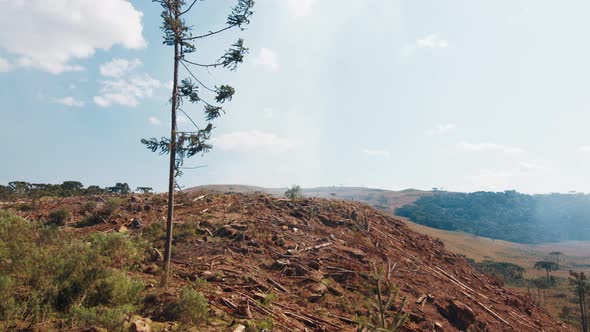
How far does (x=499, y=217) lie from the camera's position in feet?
572

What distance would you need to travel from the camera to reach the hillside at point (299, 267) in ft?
28.6

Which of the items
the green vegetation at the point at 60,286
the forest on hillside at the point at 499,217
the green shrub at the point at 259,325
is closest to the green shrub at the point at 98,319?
the green vegetation at the point at 60,286

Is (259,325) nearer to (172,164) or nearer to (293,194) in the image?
(172,164)

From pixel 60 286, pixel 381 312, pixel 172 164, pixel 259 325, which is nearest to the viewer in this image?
pixel 381 312

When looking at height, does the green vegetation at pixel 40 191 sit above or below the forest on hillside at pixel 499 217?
above

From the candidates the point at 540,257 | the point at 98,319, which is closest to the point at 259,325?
the point at 98,319

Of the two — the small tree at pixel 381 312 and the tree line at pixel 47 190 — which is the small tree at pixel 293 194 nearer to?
the tree line at pixel 47 190

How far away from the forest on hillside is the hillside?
137926mm

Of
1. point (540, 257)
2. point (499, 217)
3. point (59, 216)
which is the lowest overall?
point (540, 257)

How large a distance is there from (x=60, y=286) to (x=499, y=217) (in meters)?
206

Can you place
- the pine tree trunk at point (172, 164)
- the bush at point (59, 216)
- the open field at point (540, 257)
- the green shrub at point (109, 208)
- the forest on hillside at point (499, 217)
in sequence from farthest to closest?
the forest on hillside at point (499, 217) → the open field at point (540, 257) → the green shrub at point (109, 208) → the bush at point (59, 216) → the pine tree trunk at point (172, 164)

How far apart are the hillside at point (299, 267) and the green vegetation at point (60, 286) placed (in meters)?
0.87

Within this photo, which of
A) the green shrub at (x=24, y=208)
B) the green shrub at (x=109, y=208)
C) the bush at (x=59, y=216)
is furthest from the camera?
the green shrub at (x=24, y=208)

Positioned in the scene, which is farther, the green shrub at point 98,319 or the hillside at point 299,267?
the hillside at point 299,267
